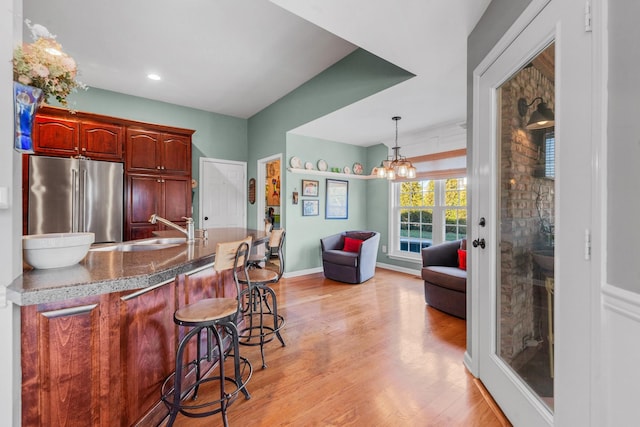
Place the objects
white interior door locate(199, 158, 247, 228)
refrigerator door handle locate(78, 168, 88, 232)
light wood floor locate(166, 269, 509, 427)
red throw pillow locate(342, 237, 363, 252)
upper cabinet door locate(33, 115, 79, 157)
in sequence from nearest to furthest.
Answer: light wood floor locate(166, 269, 509, 427) < upper cabinet door locate(33, 115, 79, 157) < refrigerator door handle locate(78, 168, 88, 232) < red throw pillow locate(342, 237, 363, 252) < white interior door locate(199, 158, 247, 228)

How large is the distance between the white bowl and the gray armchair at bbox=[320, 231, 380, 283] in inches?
139

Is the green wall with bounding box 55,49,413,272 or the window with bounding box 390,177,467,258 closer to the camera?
the green wall with bounding box 55,49,413,272

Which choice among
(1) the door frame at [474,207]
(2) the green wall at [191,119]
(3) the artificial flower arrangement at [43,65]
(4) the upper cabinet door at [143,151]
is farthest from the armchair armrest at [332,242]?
(3) the artificial flower arrangement at [43,65]

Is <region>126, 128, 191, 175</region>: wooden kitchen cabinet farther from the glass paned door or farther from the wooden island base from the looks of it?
the glass paned door

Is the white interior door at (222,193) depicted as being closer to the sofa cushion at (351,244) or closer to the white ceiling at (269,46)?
the white ceiling at (269,46)

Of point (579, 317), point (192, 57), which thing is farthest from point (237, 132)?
point (579, 317)

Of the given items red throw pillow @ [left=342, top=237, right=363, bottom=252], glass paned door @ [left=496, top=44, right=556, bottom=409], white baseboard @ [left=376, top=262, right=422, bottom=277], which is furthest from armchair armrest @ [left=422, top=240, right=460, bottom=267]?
glass paned door @ [left=496, top=44, right=556, bottom=409]

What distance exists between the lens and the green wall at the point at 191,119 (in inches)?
171

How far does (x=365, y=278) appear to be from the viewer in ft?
15.0

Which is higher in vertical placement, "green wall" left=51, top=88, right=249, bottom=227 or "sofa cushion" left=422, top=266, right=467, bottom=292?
"green wall" left=51, top=88, right=249, bottom=227

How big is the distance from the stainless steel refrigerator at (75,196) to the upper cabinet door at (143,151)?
0.21m

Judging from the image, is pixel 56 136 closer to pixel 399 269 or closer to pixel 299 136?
pixel 299 136

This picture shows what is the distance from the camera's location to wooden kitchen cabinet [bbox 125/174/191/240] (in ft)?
13.6

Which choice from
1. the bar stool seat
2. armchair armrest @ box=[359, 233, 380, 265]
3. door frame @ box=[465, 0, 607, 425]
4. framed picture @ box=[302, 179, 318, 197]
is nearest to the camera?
door frame @ box=[465, 0, 607, 425]
